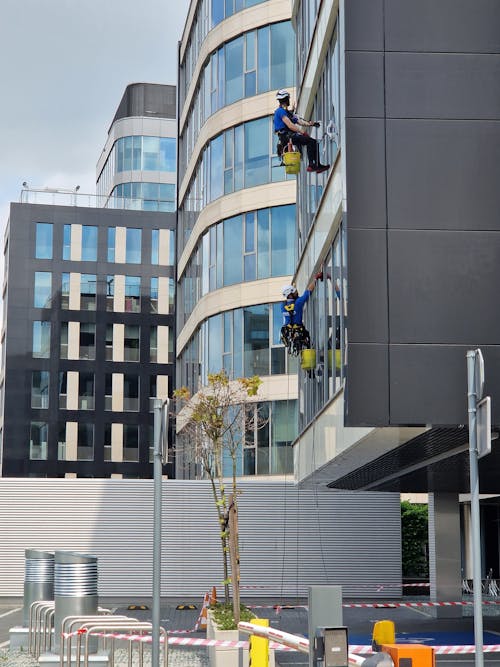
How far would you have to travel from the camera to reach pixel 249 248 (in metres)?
41.9

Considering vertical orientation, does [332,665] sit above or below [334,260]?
below

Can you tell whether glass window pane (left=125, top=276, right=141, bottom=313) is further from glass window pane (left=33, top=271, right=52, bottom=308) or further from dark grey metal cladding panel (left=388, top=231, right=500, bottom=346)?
dark grey metal cladding panel (left=388, top=231, right=500, bottom=346)

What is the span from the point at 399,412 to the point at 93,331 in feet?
202

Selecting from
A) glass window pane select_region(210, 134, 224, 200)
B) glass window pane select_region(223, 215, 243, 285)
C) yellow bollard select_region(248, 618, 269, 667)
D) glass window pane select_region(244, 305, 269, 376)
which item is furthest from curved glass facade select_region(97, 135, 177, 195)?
yellow bollard select_region(248, 618, 269, 667)

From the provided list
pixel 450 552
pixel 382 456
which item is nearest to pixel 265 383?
pixel 450 552

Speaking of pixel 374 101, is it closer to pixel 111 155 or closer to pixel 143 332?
pixel 143 332

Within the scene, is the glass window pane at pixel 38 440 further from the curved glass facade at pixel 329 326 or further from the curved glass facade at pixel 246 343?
the curved glass facade at pixel 329 326

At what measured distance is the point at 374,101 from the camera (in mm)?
15680

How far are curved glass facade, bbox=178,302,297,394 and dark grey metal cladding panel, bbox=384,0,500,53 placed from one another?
24.4m

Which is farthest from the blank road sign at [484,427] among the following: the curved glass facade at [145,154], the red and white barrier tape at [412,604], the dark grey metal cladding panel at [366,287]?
the curved glass facade at [145,154]

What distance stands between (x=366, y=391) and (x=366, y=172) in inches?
116

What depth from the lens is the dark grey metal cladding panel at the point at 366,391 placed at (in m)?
15.0

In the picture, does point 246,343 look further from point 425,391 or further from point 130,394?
point 130,394

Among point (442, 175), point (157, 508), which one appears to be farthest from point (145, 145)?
point (157, 508)
